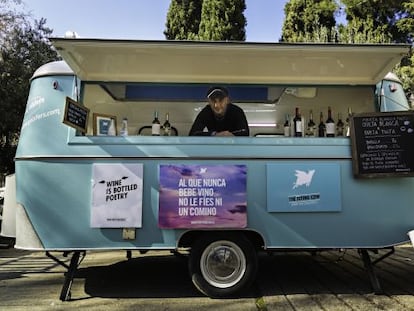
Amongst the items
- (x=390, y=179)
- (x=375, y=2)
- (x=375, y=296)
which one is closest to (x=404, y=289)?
(x=375, y=296)

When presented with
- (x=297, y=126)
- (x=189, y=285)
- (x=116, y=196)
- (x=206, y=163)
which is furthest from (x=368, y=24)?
(x=116, y=196)

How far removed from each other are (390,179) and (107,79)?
3.49m

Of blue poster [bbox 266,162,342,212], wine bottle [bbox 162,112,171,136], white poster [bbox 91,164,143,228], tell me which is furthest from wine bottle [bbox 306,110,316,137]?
white poster [bbox 91,164,143,228]

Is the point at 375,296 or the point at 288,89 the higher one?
the point at 288,89

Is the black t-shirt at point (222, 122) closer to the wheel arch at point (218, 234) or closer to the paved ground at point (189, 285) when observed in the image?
the wheel arch at point (218, 234)

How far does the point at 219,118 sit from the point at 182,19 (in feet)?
60.6

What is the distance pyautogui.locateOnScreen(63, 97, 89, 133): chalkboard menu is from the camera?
4.53 metres

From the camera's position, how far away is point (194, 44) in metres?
4.71

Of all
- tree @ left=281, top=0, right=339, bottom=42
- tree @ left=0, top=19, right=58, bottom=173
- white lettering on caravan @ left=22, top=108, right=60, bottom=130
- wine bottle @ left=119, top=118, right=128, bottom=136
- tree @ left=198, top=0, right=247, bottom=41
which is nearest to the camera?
white lettering on caravan @ left=22, top=108, right=60, bottom=130

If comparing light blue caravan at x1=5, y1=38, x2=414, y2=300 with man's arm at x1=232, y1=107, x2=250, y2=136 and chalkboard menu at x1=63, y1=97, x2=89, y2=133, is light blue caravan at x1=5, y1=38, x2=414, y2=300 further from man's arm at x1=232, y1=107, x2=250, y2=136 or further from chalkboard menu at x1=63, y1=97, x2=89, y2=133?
man's arm at x1=232, y1=107, x2=250, y2=136

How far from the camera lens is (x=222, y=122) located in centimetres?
534

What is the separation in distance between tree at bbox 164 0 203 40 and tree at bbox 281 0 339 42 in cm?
455

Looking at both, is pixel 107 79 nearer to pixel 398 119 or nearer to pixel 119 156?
pixel 119 156

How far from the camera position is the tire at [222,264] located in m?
4.65
